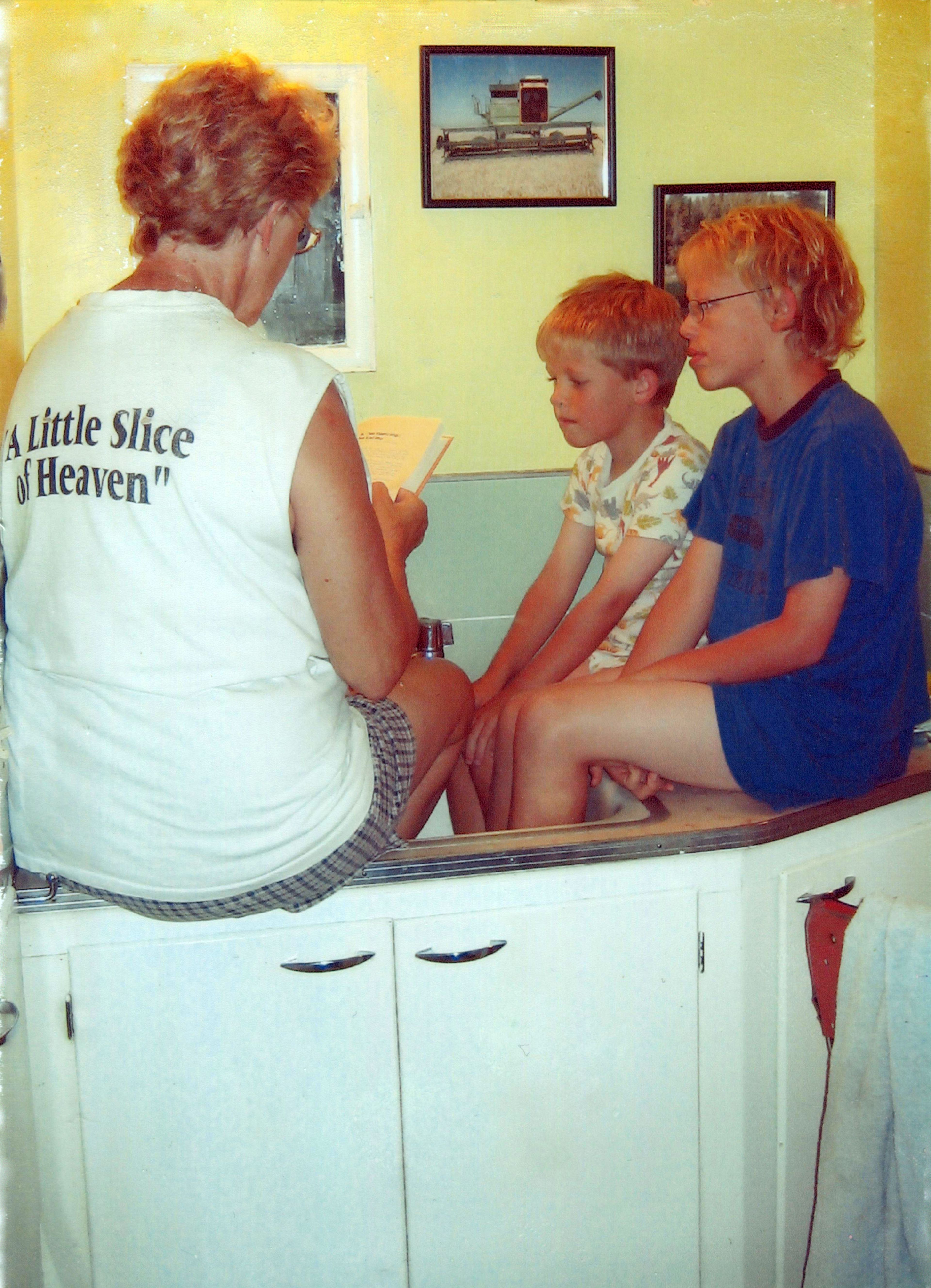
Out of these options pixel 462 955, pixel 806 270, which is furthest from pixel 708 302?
pixel 462 955

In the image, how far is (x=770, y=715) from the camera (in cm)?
126

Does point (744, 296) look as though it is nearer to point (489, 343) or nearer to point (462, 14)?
point (489, 343)

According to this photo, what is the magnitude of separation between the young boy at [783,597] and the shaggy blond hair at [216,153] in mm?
574

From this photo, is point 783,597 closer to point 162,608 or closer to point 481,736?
point 481,736

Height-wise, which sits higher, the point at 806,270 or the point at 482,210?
the point at 482,210

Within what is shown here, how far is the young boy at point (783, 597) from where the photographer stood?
4.09 feet

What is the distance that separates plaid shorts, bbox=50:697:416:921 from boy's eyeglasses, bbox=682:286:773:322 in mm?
616

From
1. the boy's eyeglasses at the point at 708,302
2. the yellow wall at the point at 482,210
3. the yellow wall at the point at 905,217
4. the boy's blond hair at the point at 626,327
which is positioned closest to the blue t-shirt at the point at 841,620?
the boy's eyeglasses at the point at 708,302

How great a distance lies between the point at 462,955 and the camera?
1.14 m

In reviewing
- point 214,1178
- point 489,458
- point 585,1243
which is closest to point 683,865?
point 585,1243

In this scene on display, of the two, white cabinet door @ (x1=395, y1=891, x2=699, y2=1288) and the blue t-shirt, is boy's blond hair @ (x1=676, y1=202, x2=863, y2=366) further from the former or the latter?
white cabinet door @ (x1=395, y1=891, x2=699, y2=1288)

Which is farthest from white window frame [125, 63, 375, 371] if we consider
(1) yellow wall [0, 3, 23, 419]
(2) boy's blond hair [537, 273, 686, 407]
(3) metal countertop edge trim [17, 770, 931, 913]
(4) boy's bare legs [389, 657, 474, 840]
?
(3) metal countertop edge trim [17, 770, 931, 913]

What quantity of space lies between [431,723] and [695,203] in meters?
0.94

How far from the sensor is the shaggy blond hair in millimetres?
971
